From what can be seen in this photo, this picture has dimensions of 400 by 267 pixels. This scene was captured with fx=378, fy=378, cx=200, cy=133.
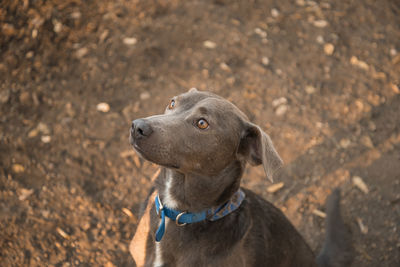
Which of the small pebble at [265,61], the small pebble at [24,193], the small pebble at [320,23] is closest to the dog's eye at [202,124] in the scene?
the small pebble at [24,193]

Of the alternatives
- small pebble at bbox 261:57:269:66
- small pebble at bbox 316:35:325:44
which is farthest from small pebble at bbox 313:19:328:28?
small pebble at bbox 261:57:269:66

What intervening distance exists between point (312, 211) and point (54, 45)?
4265mm

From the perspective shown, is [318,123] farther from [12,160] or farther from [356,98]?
[12,160]

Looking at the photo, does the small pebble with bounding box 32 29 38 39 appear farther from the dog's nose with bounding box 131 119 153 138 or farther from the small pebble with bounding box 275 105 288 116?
the dog's nose with bounding box 131 119 153 138

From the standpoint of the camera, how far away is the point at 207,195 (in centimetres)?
292

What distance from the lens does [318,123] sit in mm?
5441

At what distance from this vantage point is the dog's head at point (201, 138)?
101 inches

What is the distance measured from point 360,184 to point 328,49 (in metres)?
2.46

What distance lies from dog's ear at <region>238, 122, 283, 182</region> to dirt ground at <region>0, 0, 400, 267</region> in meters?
1.92

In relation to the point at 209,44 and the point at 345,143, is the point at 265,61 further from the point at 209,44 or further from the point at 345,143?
the point at 345,143

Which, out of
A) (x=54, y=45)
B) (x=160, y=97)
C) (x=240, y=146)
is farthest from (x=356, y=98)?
(x=54, y=45)

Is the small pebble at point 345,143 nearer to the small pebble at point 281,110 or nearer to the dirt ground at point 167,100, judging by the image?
the dirt ground at point 167,100

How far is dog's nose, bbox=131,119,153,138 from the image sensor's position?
2490 mm

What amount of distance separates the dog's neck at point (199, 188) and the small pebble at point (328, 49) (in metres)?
3.99
